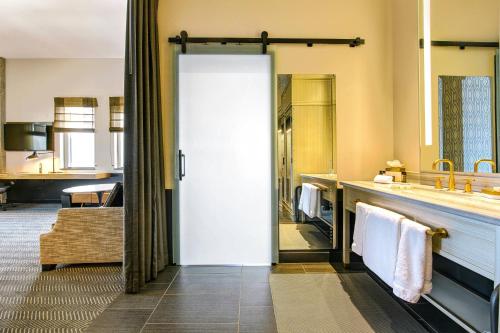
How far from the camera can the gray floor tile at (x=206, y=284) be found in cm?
229

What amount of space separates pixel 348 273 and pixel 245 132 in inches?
64.1

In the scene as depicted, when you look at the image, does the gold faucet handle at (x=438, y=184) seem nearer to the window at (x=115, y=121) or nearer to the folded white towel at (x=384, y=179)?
the folded white towel at (x=384, y=179)

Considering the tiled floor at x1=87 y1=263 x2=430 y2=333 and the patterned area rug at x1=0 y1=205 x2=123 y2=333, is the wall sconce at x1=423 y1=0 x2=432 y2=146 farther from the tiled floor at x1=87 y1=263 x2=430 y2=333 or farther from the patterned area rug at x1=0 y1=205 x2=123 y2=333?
the patterned area rug at x1=0 y1=205 x2=123 y2=333

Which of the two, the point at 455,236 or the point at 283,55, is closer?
the point at 455,236

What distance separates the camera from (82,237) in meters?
2.71

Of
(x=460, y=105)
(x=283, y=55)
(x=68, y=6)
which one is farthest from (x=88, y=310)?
(x=68, y=6)

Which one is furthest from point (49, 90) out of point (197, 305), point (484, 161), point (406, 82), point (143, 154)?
point (484, 161)

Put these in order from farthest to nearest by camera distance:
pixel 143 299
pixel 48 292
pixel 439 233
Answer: pixel 48 292 < pixel 143 299 < pixel 439 233

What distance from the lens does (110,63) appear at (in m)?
6.45

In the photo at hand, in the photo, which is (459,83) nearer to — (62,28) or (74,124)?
(62,28)

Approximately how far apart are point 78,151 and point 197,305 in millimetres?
5782

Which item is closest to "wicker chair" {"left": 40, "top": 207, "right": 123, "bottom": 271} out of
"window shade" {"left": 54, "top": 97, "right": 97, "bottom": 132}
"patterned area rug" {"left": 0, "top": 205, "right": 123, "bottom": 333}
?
"patterned area rug" {"left": 0, "top": 205, "right": 123, "bottom": 333}

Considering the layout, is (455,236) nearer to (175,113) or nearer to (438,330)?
(438,330)

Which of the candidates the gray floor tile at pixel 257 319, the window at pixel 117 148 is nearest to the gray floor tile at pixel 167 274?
the gray floor tile at pixel 257 319
